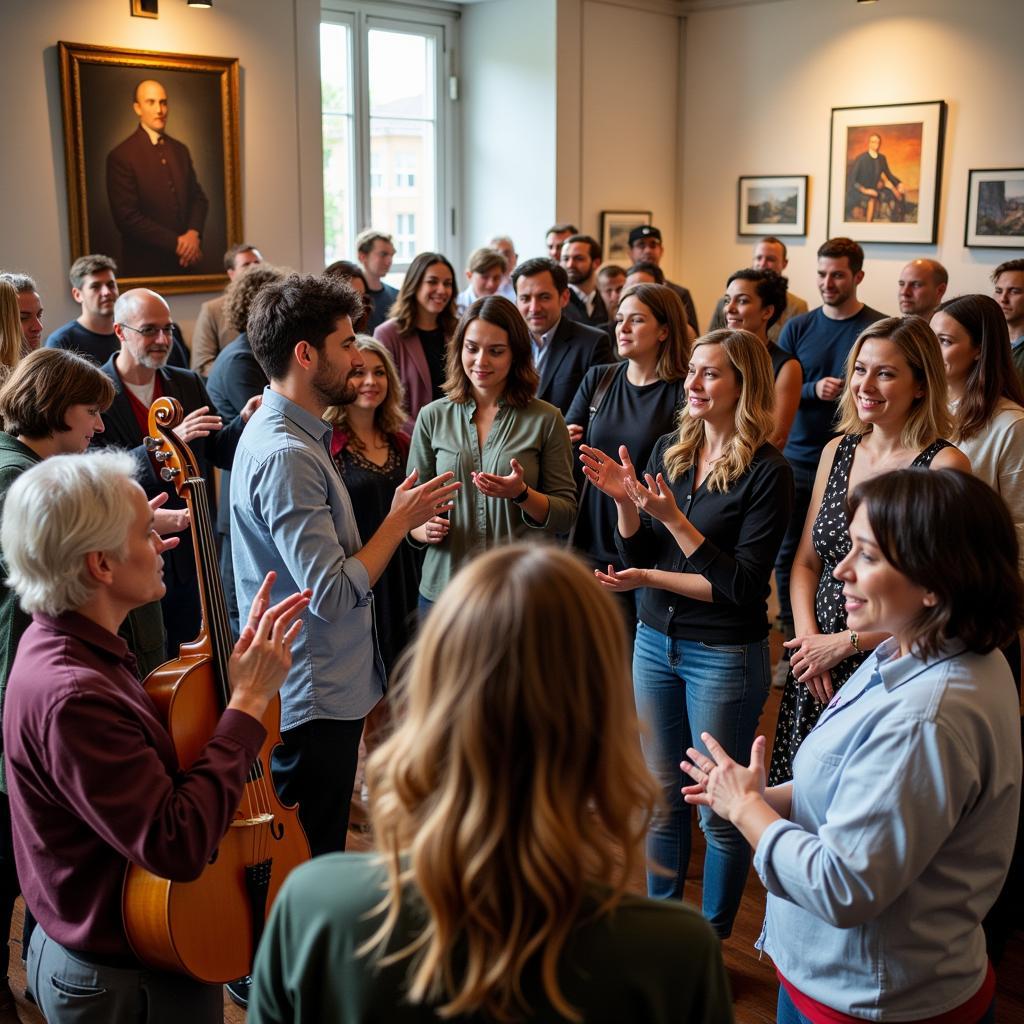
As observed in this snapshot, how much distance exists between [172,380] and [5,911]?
A: 1.93 m

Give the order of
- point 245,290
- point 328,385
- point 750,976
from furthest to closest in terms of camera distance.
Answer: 1. point 245,290
2. point 750,976
3. point 328,385

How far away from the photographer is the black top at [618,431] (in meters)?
3.65

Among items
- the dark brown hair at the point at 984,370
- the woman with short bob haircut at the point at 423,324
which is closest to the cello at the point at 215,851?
the dark brown hair at the point at 984,370

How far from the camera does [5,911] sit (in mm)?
2684

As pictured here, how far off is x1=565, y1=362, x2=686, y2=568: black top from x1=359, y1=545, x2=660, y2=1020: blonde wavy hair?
101 inches

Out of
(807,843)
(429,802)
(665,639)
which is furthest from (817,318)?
(429,802)

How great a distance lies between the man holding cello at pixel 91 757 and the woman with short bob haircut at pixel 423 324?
322cm

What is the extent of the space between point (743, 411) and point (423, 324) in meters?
2.60

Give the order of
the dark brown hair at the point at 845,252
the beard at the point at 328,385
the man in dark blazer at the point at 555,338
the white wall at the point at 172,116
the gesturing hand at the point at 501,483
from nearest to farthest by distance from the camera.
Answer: the beard at the point at 328,385
the gesturing hand at the point at 501,483
the man in dark blazer at the point at 555,338
the dark brown hair at the point at 845,252
the white wall at the point at 172,116

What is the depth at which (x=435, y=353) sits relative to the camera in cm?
505

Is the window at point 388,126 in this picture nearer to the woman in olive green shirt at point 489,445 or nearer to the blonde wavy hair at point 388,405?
the blonde wavy hair at point 388,405

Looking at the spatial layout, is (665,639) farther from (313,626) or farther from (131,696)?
(131,696)

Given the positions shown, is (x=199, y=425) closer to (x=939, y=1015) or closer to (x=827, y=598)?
(x=827, y=598)

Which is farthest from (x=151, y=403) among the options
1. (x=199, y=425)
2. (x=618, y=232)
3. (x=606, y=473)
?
(x=618, y=232)
